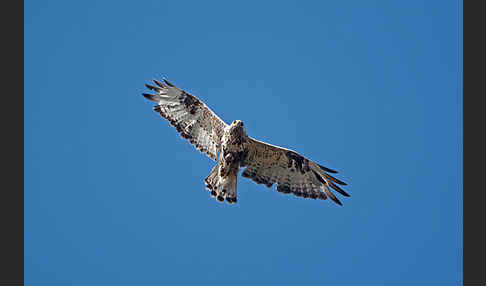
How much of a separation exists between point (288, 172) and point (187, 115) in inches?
104

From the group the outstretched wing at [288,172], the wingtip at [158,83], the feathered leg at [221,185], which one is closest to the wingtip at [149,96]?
the wingtip at [158,83]

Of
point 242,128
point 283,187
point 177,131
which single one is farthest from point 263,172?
point 177,131

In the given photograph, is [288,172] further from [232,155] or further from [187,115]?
[187,115]

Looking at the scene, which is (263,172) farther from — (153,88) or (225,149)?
(153,88)

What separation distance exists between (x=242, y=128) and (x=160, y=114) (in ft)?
7.27

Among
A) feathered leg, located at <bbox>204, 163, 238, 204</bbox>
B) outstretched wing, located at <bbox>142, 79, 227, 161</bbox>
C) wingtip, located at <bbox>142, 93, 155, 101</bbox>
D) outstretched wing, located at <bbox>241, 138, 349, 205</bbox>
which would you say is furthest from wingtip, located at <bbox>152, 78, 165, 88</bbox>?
outstretched wing, located at <bbox>241, 138, 349, 205</bbox>

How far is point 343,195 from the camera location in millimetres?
11062

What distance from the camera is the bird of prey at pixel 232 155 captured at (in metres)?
11.0

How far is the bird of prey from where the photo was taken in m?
11.0

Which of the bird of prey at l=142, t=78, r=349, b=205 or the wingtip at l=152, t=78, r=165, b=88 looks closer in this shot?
the bird of prey at l=142, t=78, r=349, b=205

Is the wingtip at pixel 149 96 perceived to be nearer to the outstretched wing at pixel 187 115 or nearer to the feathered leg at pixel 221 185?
the outstretched wing at pixel 187 115

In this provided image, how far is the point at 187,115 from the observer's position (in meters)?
11.9

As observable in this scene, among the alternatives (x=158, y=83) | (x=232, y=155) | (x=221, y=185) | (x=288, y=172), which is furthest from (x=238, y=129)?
(x=158, y=83)

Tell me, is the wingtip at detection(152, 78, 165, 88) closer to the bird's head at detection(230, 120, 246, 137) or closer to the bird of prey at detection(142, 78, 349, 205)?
the bird of prey at detection(142, 78, 349, 205)
